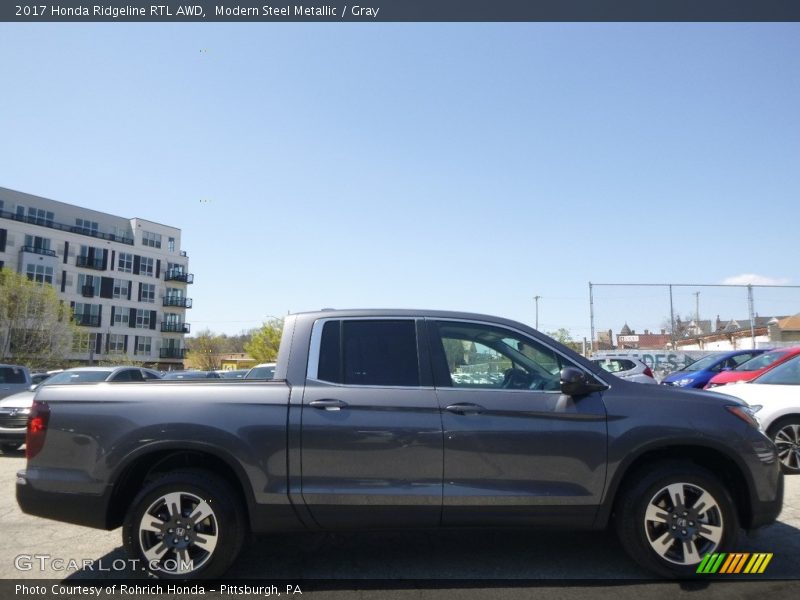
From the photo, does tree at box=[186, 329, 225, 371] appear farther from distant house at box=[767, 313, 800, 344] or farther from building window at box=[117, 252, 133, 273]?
distant house at box=[767, 313, 800, 344]

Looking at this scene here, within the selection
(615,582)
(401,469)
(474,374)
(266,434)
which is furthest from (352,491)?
(615,582)

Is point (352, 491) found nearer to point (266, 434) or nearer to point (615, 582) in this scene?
point (266, 434)

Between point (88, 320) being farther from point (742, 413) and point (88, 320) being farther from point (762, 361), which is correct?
point (742, 413)

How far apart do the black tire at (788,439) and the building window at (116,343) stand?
6318 centimetres

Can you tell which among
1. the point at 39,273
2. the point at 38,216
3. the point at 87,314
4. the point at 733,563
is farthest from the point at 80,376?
the point at 38,216

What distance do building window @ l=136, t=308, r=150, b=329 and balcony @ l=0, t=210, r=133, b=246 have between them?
7456 mm

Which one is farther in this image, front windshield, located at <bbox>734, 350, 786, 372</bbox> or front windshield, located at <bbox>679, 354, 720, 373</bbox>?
front windshield, located at <bbox>679, 354, 720, 373</bbox>

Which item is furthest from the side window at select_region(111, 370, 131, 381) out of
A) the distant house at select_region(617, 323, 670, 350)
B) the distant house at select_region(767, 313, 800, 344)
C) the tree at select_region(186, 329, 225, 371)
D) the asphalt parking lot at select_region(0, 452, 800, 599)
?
the tree at select_region(186, 329, 225, 371)

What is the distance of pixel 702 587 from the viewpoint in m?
3.96

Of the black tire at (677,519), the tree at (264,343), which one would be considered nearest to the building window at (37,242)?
the tree at (264,343)

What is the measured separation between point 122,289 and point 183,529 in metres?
65.4

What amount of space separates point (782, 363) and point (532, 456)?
6.55 metres

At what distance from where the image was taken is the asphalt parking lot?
397 centimetres

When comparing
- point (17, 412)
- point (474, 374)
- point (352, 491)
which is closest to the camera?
point (352, 491)
